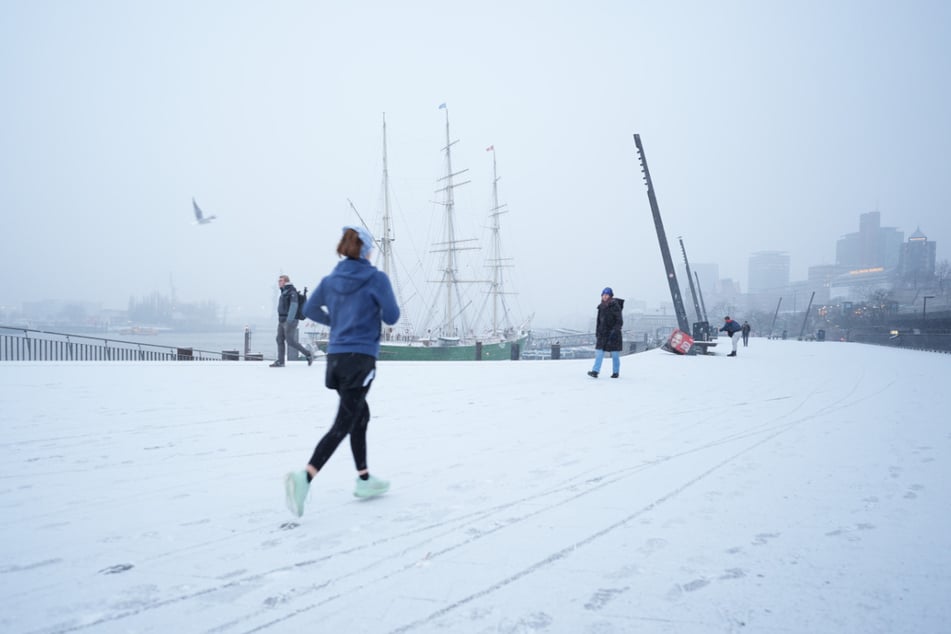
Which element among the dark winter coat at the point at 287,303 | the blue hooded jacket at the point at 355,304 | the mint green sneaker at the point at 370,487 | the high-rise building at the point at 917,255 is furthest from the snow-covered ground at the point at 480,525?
the high-rise building at the point at 917,255

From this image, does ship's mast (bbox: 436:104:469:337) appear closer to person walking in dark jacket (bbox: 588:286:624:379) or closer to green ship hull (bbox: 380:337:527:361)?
green ship hull (bbox: 380:337:527:361)

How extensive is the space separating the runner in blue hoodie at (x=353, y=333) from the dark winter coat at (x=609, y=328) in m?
7.86

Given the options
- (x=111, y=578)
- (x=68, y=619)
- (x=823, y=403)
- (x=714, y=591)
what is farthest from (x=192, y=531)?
(x=823, y=403)

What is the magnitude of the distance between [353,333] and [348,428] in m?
0.59

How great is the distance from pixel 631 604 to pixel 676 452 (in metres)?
2.65

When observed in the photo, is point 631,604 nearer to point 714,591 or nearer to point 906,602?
point 714,591

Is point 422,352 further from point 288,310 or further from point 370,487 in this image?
point 370,487

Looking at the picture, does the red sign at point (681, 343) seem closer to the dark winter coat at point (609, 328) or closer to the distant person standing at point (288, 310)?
the dark winter coat at point (609, 328)

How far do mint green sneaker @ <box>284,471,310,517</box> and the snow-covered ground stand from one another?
0.12 meters

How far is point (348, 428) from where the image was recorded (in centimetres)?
307

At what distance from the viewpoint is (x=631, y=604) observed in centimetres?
210

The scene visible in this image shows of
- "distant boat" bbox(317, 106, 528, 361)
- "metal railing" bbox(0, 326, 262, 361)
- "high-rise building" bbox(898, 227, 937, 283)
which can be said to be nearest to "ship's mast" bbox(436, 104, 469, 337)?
"distant boat" bbox(317, 106, 528, 361)

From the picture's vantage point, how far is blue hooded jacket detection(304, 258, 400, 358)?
3.11 meters

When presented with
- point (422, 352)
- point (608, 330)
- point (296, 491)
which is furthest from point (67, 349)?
point (296, 491)
